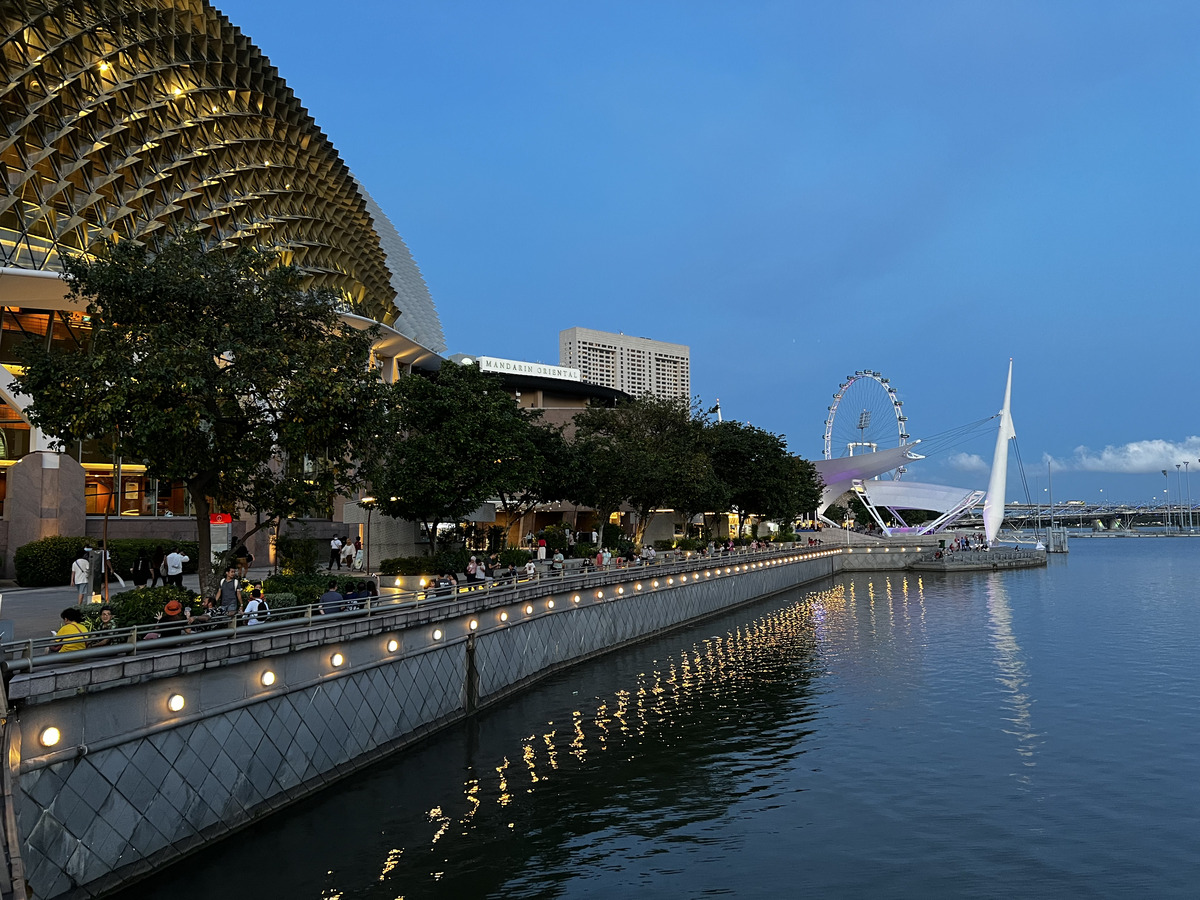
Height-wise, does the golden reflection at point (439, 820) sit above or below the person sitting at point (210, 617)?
below

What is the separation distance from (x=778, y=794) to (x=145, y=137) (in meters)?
51.0

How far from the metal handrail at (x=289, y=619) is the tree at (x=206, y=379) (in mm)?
3958

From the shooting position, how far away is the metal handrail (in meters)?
14.3

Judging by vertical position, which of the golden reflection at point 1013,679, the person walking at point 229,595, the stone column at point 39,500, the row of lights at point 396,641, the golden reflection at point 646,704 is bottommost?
the golden reflection at point 1013,679

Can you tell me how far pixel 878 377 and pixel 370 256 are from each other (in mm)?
80477

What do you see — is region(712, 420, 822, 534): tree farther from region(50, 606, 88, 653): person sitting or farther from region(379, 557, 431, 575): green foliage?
region(50, 606, 88, 653): person sitting

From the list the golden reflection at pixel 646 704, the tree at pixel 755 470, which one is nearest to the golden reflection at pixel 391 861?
the golden reflection at pixel 646 704

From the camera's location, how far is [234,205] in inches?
2308

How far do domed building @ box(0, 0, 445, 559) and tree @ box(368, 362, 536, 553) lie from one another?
1125cm

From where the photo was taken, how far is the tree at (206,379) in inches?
861

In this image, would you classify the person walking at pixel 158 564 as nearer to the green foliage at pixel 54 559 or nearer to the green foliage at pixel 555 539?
the green foliage at pixel 54 559

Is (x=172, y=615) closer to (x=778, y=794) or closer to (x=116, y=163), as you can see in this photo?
(x=778, y=794)

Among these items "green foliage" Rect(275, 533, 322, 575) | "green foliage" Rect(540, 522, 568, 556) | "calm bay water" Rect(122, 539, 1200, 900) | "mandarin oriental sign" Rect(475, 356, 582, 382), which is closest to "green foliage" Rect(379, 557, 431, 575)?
"green foliage" Rect(275, 533, 322, 575)

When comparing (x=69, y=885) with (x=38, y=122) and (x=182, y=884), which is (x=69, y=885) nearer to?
(x=182, y=884)
